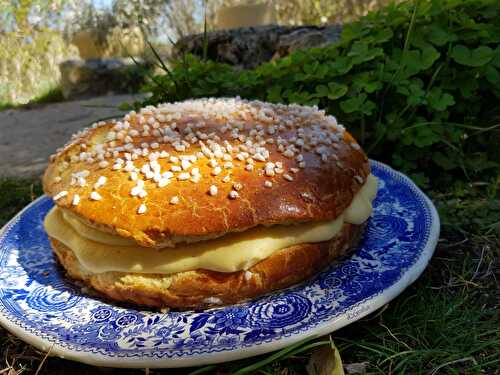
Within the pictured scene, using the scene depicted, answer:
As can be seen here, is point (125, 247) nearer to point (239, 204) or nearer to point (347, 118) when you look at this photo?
point (239, 204)

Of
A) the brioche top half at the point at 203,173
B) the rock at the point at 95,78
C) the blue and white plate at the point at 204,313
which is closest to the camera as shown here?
the blue and white plate at the point at 204,313

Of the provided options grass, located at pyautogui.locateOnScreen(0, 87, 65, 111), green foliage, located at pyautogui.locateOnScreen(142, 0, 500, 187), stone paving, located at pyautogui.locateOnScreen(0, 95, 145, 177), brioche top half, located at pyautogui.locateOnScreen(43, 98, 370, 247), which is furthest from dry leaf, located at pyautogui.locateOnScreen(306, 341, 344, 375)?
grass, located at pyautogui.locateOnScreen(0, 87, 65, 111)

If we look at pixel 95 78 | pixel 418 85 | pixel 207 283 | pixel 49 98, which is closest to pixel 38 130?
pixel 49 98

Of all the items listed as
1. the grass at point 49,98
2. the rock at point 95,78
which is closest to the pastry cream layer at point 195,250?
the grass at point 49,98

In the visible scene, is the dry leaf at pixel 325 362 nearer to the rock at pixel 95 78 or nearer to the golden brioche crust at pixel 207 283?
the golden brioche crust at pixel 207 283

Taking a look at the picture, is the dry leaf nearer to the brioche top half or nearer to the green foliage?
the brioche top half
